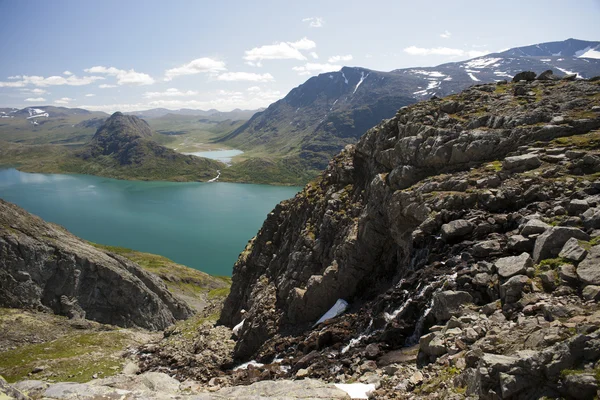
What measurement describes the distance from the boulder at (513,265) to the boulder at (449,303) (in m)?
1.78

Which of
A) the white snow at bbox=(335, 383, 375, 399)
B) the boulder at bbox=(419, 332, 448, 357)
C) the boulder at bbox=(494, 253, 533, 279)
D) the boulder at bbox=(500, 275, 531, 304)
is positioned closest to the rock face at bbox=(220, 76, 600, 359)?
the boulder at bbox=(500, 275, 531, 304)

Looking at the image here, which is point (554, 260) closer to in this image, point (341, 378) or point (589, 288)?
point (589, 288)

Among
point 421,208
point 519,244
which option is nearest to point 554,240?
point 519,244

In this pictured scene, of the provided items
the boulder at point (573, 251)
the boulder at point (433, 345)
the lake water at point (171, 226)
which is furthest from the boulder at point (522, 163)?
the lake water at point (171, 226)

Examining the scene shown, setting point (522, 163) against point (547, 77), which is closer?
point (522, 163)

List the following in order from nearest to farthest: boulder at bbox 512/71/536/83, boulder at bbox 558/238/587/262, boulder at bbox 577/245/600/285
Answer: boulder at bbox 577/245/600/285 → boulder at bbox 558/238/587/262 → boulder at bbox 512/71/536/83

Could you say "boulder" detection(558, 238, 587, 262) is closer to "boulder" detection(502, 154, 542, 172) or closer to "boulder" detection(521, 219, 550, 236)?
"boulder" detection(521, 219, 550, 236)

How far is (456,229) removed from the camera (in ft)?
64.5

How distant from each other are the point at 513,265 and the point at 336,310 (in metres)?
16.9

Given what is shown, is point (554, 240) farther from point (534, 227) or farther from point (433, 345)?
point (433, 345)

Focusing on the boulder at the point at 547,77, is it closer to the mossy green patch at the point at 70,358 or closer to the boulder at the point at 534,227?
the boulder at the point at 534,227

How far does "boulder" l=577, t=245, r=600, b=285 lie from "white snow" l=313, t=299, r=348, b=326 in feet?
61.1

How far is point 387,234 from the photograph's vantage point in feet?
94.2

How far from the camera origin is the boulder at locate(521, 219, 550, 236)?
15933 mm
